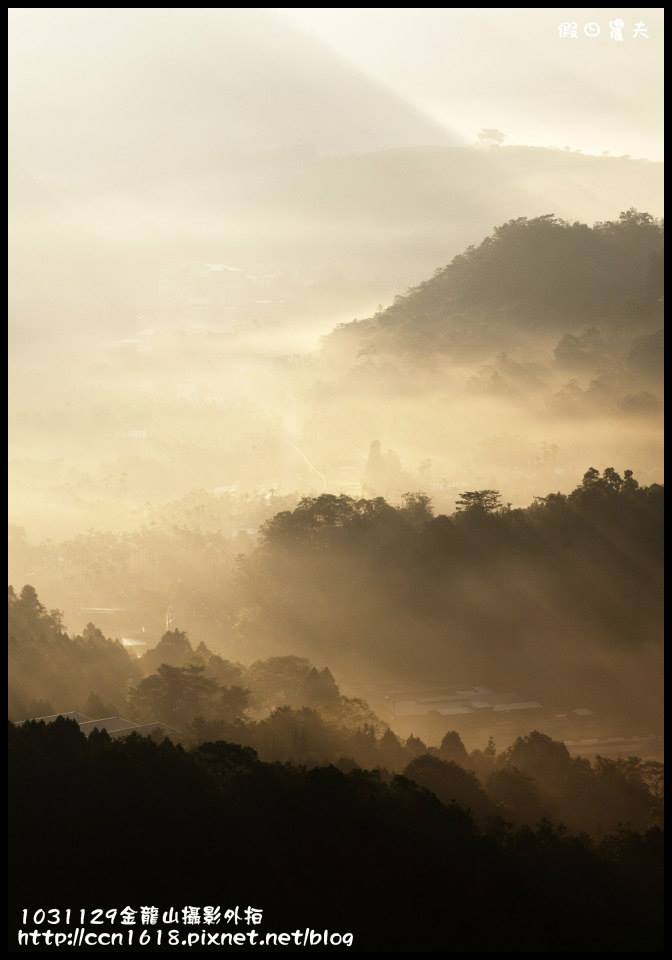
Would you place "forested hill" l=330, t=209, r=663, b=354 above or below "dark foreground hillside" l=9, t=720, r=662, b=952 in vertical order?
above

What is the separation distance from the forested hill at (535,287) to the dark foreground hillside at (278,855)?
6575 mm

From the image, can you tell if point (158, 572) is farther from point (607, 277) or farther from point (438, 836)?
point (607, 277)

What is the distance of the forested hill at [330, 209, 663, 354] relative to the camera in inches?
511

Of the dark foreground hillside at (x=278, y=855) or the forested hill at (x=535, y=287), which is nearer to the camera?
the dark foreground hillside at (x=278, y=855)

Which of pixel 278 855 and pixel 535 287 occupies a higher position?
pixel 535 287

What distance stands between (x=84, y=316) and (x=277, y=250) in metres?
2.37

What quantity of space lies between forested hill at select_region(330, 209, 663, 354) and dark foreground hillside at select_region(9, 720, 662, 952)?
6575mm

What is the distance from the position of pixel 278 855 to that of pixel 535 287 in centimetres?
804

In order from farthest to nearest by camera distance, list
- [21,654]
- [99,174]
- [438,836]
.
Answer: [99,174], [21,654], [438,836]

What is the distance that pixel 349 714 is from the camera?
1062 cm

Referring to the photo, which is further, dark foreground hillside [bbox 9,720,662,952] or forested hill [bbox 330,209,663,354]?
forested hill [bbox 330,209,663,354]

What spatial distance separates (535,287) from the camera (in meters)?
13.5

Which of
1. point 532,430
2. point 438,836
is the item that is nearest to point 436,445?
point 532,430

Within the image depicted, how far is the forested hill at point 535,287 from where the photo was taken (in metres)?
13.0
